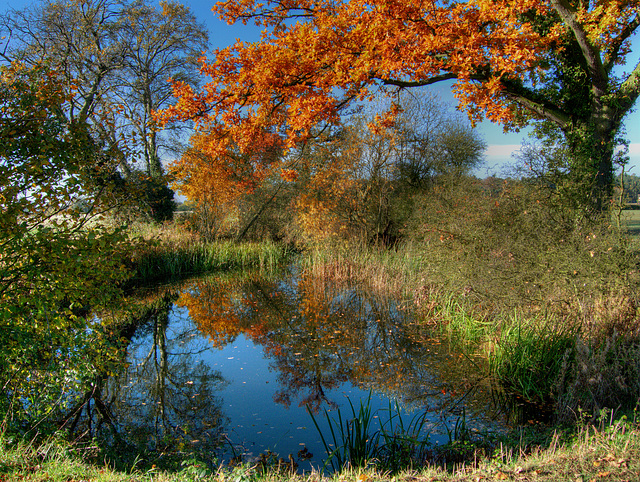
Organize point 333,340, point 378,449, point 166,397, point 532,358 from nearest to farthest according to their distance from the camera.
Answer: point 378,449, point 532,358, point 166,397, point 333,340

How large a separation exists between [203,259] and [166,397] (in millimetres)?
10300

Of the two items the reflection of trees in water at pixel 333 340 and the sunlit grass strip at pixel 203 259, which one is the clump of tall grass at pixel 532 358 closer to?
the reflection of trees in water at pixel 333 340

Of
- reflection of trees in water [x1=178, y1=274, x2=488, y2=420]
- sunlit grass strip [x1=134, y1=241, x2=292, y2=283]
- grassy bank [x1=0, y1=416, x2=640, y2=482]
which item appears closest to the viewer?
grassy bank [x1=0, y1=416, x2=640, y2=482]

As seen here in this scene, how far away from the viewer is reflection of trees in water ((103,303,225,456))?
438 cm

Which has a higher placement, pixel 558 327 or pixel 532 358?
pixel 558 327

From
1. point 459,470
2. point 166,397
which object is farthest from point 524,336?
point 166,397

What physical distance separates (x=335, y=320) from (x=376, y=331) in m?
1.05

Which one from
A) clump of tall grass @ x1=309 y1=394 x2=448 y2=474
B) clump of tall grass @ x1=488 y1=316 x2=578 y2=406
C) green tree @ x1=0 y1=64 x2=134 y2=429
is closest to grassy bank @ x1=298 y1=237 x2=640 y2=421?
clump of tall grass @ x1=488 y1=316 x2=578 y2=406

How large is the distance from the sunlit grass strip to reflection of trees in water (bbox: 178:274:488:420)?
258cm

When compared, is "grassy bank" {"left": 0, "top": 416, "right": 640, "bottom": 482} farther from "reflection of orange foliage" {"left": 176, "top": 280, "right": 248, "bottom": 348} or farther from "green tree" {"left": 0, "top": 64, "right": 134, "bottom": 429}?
"reflection of orange foliage" {"left": 176, "top": 280, "right": 248, "bottom": 348}

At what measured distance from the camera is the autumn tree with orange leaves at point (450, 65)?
822 cm

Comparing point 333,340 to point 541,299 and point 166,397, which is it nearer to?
point 166,397

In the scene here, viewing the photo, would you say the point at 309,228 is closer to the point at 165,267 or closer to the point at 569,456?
the point at 165,267

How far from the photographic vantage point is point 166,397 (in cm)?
539
